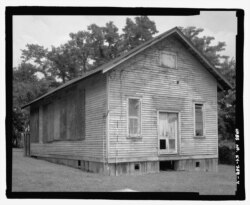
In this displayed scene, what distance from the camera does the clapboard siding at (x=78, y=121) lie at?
15277 mm

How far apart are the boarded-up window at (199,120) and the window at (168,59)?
2689 millimetres

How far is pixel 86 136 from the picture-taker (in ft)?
53.8

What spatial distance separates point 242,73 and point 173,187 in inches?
210

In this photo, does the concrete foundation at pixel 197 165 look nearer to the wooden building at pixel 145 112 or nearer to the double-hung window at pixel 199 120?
the wooden building at pixel 145 112

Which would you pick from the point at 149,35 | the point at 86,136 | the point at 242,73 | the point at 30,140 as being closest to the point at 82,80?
the point at 86,136

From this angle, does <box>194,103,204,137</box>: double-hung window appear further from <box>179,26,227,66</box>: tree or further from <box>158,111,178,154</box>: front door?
<box>179,26,227,66</box>: tree

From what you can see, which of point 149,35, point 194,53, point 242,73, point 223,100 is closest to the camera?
point 242,73

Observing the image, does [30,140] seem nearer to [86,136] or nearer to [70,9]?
[86,136]

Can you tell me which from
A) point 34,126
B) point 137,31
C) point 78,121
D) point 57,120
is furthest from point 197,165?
point 137,31

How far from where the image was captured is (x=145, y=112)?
1574 cm

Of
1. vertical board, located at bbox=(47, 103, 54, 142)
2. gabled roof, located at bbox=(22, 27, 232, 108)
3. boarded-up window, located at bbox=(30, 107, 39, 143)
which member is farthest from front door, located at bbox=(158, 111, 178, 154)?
boarded-up window, located at bbox=(30, 107, 39, 143)

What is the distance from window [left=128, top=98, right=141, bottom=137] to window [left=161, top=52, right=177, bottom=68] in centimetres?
253

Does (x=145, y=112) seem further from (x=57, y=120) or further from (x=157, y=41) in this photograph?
(x=57, y=120)

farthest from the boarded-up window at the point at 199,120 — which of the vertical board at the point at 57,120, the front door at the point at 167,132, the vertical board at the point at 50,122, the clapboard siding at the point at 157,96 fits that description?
the vertical board at the point at 50,122
